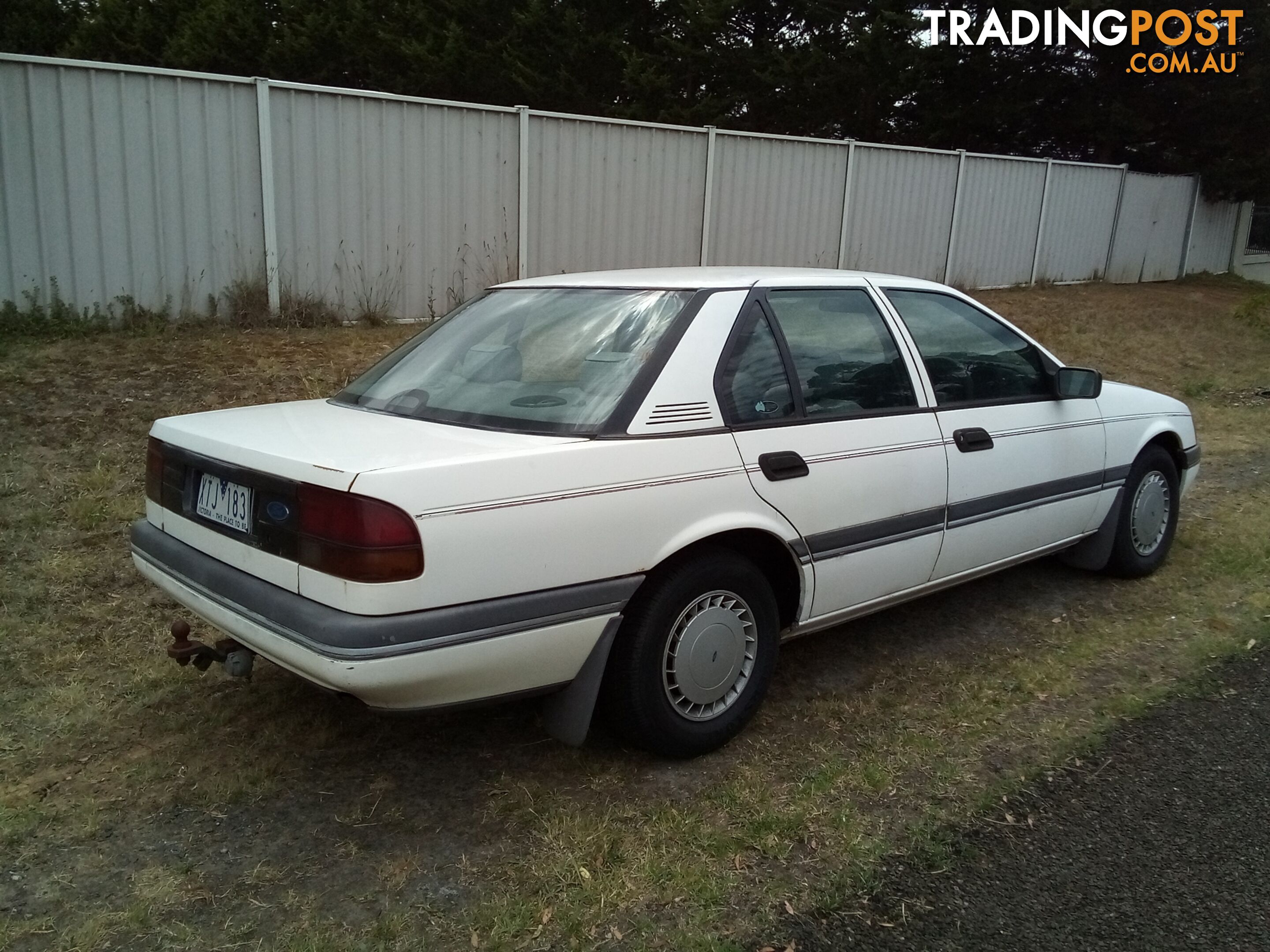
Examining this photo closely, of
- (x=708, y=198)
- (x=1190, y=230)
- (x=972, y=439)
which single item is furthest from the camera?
(x=1190, y=230)

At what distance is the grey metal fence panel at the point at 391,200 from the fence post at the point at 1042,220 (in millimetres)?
9761

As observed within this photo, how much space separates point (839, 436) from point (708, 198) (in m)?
7.75

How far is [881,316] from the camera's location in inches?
155

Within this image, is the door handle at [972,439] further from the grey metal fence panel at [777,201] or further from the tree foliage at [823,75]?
the tree foliage at [823,75]

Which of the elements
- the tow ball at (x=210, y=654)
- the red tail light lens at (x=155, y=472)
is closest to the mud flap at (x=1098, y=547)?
the tow ball at (x=210, y=654)

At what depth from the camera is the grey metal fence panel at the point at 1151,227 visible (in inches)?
688

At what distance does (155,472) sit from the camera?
11.0 feet

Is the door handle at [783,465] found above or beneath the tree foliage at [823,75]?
beneath

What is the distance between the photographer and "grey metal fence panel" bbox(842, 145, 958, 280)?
1264 cm

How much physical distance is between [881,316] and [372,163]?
18.6ft

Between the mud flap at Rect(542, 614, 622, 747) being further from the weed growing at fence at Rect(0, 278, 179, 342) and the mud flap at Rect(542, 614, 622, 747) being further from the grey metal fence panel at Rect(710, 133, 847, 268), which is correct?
the grey metal fence panel at Rect(710, 133, 847, 268)

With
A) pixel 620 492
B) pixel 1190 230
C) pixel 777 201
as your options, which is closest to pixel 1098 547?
pixel 620 492

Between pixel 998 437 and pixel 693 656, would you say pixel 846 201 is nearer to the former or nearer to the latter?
pixel 998 437

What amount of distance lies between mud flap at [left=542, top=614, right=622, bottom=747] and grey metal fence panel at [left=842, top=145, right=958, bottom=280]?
10593mm
